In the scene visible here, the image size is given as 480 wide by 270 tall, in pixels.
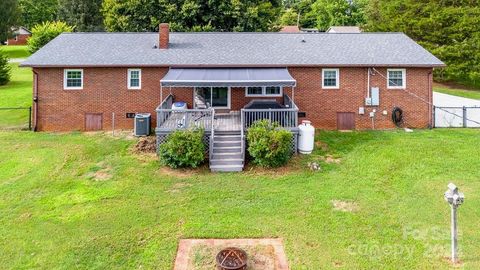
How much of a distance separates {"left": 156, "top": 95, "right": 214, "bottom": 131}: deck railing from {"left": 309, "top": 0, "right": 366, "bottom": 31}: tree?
60.7 m

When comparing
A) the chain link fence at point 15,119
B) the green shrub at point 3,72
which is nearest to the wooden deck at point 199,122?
the chain link fence at point 15,119

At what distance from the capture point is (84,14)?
51625 mm

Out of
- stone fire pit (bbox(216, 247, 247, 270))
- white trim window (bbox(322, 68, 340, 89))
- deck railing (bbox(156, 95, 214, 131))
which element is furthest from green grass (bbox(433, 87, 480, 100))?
stone fire pit (bbox(216, 247, 247, 270))

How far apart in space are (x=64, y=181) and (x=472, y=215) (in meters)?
13.3

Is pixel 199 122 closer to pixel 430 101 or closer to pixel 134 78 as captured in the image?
pixel 134 78

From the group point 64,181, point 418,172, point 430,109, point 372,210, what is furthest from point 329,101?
point 64,181

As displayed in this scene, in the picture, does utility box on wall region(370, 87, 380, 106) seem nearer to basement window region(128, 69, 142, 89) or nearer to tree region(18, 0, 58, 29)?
basement window region(128, 69, 142, 89)

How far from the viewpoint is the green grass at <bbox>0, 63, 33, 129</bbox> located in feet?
70.0

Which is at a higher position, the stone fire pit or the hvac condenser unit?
the hvac condenser unit

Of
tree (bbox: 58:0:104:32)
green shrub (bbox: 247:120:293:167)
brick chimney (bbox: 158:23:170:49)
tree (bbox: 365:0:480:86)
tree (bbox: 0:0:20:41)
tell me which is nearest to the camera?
green shrub (bbox: 247:120:293:167)

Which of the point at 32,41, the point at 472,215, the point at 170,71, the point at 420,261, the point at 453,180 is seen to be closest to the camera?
the point at 420,261

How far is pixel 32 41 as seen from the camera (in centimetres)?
3919

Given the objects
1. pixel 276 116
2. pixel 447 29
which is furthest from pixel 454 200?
pixel 447 29

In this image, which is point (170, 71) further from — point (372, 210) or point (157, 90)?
point (372, 210)
